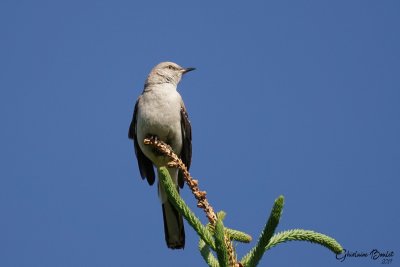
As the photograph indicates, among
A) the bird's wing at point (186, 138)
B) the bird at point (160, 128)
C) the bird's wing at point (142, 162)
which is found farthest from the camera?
the bird's wing at point (142, 162)

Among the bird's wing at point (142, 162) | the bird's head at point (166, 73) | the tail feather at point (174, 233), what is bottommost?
the tail feather at point (174, 233)

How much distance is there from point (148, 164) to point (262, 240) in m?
4.87

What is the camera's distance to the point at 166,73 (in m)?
7.53

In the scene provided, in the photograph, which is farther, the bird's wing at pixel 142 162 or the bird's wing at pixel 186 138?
the bird's wing at pixel 142 162

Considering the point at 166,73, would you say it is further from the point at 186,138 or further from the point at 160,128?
the point at 160,128

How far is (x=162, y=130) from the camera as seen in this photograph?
630cm

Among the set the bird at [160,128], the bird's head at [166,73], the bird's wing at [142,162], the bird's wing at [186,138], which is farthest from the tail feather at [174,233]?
the bird's head at [166,73]

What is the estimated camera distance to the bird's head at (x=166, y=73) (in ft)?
24.0

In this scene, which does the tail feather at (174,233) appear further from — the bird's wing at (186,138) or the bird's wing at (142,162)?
the bird's wing at (142,162)

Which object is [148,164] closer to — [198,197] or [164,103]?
[164,103]

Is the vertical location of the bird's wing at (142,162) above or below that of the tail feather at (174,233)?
above

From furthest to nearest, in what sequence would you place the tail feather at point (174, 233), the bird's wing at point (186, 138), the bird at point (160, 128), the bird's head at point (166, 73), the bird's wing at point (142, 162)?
the bird's head at point (166, 73) < the bird's wing at point (142, 162) < the bird's wing at point (186, 138) < the bird at point (160, 128) < the tail feather at point (174, 233)

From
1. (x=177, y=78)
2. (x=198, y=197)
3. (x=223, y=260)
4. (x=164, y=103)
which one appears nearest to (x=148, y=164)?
(x=164, y=103)

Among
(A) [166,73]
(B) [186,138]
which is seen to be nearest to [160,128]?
(B) [186,138]
